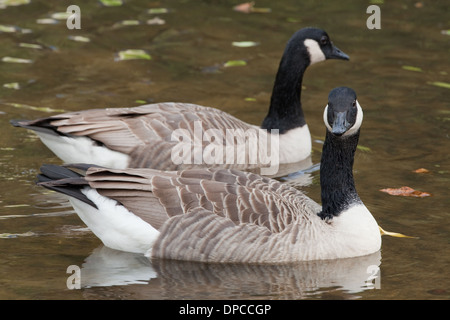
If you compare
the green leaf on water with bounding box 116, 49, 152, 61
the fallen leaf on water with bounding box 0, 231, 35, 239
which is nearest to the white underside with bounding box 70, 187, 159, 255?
the fallen leaf on water with bounding box 0, 231, 35, 239

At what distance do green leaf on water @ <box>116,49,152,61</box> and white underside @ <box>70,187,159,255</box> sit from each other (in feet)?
20.4

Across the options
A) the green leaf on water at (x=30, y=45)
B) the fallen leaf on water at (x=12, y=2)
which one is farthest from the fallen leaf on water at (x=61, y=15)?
the green leaf on water at (x=30, y=45)

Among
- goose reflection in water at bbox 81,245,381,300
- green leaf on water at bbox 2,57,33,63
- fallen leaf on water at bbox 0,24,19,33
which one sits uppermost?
fallen leaf on water at bbox 0,24,19,33

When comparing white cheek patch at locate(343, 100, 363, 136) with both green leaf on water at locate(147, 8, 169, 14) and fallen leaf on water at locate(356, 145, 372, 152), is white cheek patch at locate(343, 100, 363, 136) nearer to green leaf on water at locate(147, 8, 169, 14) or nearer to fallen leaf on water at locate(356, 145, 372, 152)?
fallen leaf on water at locate(356, 145, 372, 152)

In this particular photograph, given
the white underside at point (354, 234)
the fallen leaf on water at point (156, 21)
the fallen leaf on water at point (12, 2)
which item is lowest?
the white underside at point (354, 234)

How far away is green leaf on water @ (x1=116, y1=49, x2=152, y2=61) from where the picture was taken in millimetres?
13986

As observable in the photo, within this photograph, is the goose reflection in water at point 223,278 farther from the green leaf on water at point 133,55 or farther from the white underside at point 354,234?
the green leaf on water at point 133,55

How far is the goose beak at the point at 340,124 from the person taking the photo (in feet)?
25.8

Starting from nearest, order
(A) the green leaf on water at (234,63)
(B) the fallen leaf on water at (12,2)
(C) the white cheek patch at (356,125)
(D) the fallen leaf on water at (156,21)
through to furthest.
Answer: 1. (C) the white cheek patch at (356,125)
2. (A) the green leaf on water at (234,63)
3. (D) the fallen leaf on water at (156,21)
4. (B) the fallen leaf on water at (12,2)

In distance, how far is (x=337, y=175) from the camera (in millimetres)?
8398

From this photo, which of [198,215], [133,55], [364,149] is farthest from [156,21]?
[198,215]

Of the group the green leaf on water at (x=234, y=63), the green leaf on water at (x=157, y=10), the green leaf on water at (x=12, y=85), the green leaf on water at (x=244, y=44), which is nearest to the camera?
the green leaf on water at (x=12, y=85)

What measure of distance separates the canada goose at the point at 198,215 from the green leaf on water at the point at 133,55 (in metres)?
6.07
